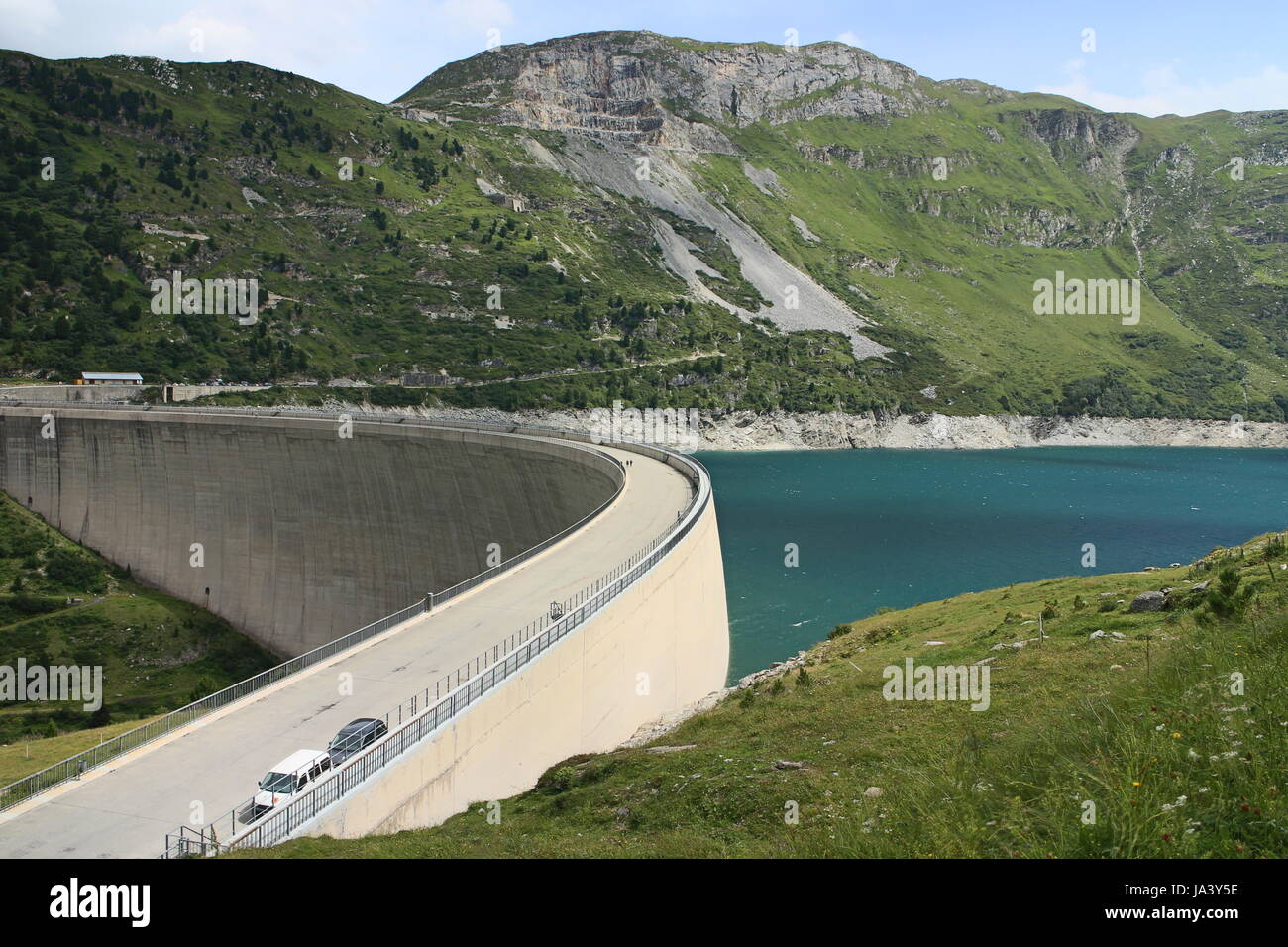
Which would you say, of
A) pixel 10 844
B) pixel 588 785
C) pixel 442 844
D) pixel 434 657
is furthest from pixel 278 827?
pixel 434 657

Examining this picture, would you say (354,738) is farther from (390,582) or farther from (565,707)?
(390,582)

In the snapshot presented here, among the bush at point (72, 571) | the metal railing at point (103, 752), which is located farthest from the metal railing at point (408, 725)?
the bush at point (72, 571)

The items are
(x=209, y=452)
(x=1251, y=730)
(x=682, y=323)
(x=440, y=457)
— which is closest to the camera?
A: (x=1251, y=730)

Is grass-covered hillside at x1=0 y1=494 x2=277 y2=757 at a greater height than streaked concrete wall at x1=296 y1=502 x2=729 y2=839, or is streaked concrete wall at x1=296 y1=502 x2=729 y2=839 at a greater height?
streaked concrete wall at x1=296 y1=502 x2=729 y2=839

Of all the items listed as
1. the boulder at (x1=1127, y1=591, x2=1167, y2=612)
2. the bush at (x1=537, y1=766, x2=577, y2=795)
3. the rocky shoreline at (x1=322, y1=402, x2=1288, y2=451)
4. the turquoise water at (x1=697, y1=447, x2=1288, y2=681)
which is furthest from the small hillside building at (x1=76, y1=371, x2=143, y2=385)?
the boulder at (x1=1127, y1=591, x2=1167, y2=612)

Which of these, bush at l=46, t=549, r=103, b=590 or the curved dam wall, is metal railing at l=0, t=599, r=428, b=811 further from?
bush at l=46, t=549, r=103, b=590
